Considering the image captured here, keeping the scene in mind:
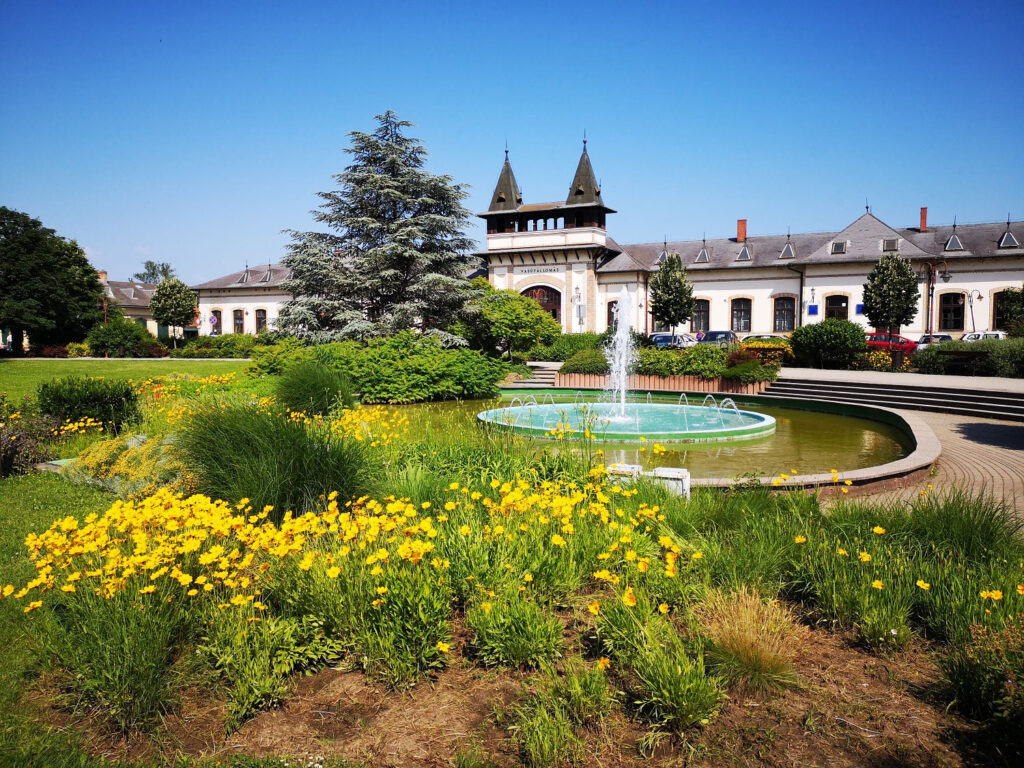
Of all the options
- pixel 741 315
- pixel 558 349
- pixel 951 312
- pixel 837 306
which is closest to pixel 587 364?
pixel 558 349

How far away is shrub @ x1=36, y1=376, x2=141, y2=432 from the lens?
401 inches

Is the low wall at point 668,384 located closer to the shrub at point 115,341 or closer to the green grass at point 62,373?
the green grass at point 62,373

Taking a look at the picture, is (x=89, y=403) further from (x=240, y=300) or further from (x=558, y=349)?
(x=240, y=300)

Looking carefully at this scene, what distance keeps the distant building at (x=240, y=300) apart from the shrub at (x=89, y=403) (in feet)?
138

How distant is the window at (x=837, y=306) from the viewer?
125 feet

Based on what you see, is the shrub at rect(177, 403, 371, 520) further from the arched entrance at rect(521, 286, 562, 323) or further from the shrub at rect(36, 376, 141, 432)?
the arched entrance at rect(521, 286, 562, 323)

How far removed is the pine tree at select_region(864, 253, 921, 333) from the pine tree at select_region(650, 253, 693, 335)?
8.57 m

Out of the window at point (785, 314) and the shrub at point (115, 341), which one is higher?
the window at point (785, 314)

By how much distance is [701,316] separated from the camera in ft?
138

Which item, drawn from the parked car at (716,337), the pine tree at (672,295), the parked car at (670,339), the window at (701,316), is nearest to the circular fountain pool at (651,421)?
the parked car at (670,339)

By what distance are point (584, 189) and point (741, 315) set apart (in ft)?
40.9

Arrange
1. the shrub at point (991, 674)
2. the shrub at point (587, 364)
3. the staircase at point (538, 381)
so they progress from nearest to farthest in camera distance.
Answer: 1. the shrub at point (991, 674)
2. the shrub at point (587, 364)
3. the staircase at point (538, 381)

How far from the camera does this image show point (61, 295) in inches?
1690

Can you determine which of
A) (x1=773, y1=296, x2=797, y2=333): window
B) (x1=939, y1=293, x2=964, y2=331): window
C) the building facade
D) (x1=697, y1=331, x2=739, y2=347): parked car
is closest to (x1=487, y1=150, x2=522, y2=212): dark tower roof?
the building facade
